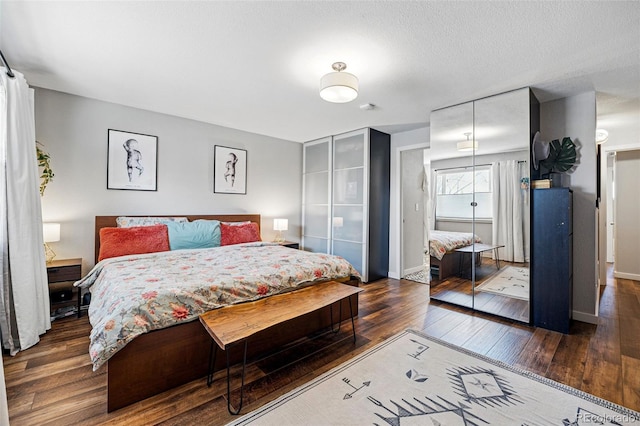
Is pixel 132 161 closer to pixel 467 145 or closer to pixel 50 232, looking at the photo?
pixel 50 232

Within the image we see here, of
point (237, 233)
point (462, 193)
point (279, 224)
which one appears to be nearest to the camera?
point (462, 193)

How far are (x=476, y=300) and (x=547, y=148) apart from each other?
1868 mm

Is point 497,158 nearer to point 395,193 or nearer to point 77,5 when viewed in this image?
point 395,193

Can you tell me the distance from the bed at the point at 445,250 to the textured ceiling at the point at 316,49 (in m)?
1.63

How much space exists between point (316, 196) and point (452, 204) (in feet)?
8.42

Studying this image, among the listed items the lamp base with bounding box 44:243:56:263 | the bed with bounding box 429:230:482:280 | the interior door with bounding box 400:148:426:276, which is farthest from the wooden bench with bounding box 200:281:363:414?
the interior door with bounding box 400:148:426:276

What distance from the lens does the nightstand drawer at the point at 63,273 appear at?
2811mm

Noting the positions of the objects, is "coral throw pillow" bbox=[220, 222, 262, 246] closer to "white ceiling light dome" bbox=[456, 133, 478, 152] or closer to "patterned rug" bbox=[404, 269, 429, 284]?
"patterned rug" bbox=[404, 269, 429, 284]

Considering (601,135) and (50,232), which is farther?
(601,135)

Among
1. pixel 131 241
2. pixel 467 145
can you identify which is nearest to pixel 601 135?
pixel 467 145

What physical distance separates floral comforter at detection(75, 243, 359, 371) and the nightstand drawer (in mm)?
93

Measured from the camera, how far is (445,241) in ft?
11.6

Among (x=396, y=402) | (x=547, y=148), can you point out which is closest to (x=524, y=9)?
(x=547, y=148)

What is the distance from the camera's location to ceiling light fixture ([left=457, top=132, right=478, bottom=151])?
130 inches
